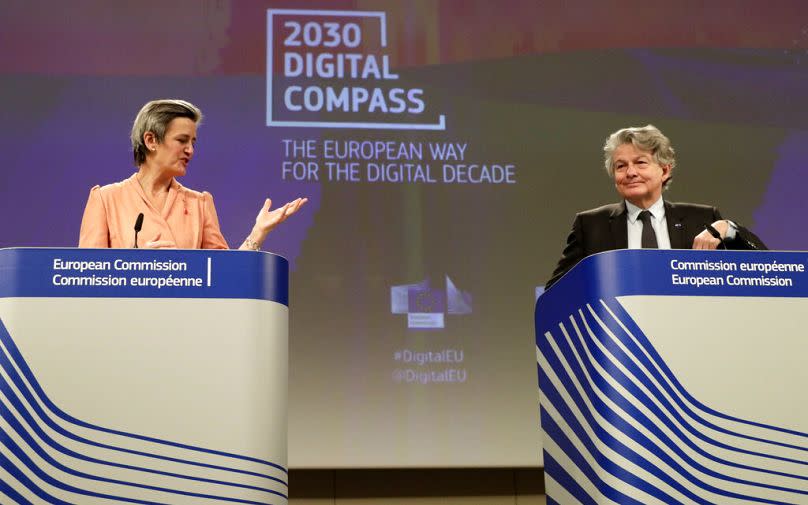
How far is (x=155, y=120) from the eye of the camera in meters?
3.18

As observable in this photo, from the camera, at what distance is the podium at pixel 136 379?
7.39 ft

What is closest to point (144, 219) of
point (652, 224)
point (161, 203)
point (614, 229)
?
point (161, 203)

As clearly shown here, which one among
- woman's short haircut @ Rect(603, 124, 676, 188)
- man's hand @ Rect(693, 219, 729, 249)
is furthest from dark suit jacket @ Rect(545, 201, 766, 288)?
man's hand @ Rect(693, 219, 729, 249)

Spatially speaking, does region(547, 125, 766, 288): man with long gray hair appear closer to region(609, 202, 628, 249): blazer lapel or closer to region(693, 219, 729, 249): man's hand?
region(609, 202, 628, 249): blazer lapel

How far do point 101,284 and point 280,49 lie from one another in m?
2.94

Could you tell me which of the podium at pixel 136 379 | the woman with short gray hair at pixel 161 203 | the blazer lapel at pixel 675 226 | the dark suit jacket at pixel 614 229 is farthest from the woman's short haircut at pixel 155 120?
the blazer lapel at pixel 675 226

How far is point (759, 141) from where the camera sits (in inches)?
209

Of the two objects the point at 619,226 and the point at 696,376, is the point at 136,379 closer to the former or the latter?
the point at 696,376

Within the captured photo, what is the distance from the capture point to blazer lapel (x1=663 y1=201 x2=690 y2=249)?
3.14m

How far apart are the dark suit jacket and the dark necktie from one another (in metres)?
0.05

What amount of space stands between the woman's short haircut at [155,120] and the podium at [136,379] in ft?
2.89

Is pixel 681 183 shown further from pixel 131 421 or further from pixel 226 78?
pixel 131 421

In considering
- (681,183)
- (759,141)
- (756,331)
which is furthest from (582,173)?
(756,331)

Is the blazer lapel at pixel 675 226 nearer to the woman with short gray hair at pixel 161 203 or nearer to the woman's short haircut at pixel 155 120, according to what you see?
the woman with short gray hair at pixel 161 203
